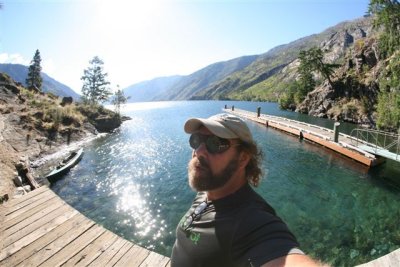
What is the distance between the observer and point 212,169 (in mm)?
3020

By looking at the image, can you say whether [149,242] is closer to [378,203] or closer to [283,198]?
[283,198]

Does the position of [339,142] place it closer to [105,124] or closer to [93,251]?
[93,251]

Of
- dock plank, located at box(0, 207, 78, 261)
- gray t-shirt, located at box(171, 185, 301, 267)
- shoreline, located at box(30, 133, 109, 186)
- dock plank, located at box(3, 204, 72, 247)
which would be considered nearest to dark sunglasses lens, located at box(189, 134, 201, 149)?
gray t-shirt, located at box(171, 185, 301, 267)

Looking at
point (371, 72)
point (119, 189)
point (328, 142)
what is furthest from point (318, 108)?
point (119, 189)

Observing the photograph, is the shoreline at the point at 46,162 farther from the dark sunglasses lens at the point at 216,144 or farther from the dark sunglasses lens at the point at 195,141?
the dark sunglasses lens at the point at 216,144

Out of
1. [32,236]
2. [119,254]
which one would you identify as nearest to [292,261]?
[119,254]

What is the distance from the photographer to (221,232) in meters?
2.34

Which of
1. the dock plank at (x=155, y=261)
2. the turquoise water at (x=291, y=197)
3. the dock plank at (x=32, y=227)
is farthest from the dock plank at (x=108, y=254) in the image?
the turquoise water at (x=291, y=197)

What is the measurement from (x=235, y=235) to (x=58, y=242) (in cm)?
660

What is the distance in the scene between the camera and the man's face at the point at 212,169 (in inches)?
114

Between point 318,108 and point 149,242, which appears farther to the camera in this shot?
point 318,108

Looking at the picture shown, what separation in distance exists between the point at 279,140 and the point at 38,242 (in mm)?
32101

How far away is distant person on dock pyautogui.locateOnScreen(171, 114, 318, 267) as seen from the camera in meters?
2.10

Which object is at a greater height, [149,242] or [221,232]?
[221,232]
